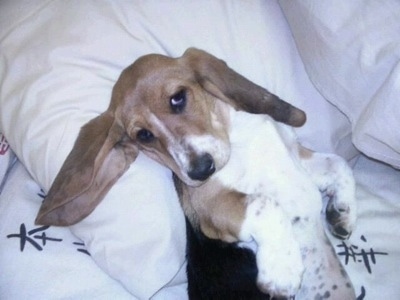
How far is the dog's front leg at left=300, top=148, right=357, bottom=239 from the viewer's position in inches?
95.2

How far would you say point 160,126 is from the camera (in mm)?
2244

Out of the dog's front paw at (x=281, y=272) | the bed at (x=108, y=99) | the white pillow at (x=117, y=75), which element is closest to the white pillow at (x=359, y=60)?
the bed at (x=108, y=99)

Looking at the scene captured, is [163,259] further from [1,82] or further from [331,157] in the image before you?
[1,82]

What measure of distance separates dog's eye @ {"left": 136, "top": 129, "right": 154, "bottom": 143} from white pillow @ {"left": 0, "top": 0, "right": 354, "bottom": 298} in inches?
5.2

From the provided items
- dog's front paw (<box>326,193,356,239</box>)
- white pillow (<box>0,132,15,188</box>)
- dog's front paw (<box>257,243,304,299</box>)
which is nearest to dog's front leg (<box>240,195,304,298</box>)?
dog's front paw (<box>257,243,304,299</box>)

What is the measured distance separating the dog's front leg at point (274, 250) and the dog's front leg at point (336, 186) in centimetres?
37

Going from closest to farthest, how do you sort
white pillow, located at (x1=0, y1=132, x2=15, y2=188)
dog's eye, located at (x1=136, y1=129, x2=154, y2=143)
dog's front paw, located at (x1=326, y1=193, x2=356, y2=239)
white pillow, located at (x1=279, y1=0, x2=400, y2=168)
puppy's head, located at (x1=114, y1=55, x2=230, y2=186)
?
1. white pillow, located at (x1=279, y1=0, x2=400, y2=168)
2. puppy's head, located at (x1=114, y1=55, x2=230, y2=186)
3. dog's eye, located at (x1=136, y1=129, x2=154, y2=143)
4. dog's front paw, located at (x1=326, y1=193, x2=356, y2=239)
5. white pillow, located at (x1=0, y1=132, x2=15, y2=188)

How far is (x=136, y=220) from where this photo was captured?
228 cm

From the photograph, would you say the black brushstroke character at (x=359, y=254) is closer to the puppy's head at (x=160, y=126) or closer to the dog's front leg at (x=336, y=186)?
the dog's front leg at (x=336, y=186)

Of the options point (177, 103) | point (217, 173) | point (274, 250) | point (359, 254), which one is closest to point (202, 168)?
point (217, 173)

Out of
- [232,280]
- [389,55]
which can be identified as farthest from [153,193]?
[389,55]

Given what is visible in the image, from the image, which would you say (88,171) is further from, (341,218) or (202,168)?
(341,218)

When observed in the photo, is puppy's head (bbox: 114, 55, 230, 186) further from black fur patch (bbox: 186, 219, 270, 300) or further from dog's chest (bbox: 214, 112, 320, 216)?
black fur patch (bbox: 186, 219, 270, 300)

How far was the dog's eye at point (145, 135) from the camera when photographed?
2.29 m
